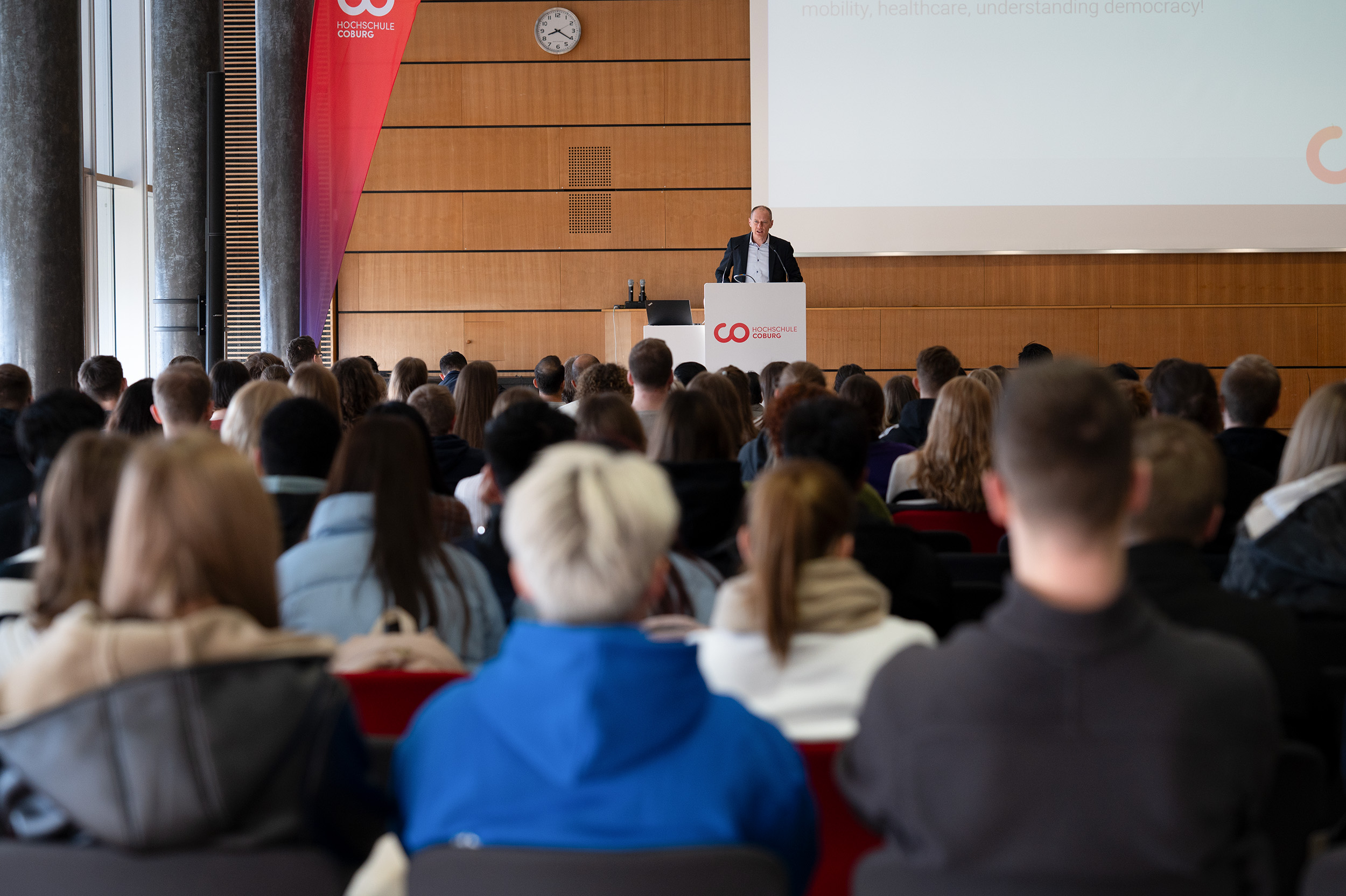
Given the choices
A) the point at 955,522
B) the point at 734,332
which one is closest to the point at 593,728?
the point at 955,522

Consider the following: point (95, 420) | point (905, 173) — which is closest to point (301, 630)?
point (95, 420)

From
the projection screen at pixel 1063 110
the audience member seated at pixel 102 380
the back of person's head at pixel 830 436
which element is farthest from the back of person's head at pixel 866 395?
the projection screen at pixel 1063 110

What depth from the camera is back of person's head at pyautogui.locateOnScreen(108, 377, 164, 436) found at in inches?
160

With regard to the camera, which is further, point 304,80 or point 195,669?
point 304,80

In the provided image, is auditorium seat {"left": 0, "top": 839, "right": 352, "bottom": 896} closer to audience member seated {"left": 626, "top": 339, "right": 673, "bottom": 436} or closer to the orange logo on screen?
audience member seated {"left": 626, "top": 339, "right": 673, "bottom": 436}

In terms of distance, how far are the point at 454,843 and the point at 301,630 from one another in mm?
1109

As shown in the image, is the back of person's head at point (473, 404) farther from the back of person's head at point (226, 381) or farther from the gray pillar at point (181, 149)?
the gray pillar at point (181, 149)

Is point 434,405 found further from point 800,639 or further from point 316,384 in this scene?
point 800,639

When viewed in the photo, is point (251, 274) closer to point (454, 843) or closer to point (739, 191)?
point (739, 191)

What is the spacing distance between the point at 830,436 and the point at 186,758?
1.75 m

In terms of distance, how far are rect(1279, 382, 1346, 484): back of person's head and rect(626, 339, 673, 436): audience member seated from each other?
2469 millimetres

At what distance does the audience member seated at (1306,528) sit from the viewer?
7.80 ft

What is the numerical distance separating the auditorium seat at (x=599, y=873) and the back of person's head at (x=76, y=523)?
0.77 metres

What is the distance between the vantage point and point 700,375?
14.3ft
